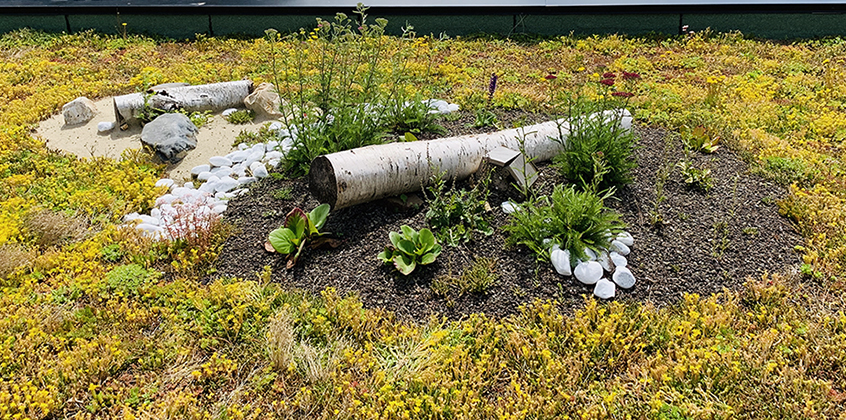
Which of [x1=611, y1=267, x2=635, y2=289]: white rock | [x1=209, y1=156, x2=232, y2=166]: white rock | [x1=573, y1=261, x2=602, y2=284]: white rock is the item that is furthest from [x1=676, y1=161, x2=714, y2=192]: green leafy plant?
[x1=209, y1=156, x2=232, y2=166]: white rock

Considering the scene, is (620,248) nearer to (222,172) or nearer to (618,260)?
(618,260)

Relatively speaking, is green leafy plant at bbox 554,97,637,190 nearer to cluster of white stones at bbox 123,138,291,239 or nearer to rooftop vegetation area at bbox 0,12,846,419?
rooftop vegetation area at bbox 0,12,846,419

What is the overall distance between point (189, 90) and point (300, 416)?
583cm

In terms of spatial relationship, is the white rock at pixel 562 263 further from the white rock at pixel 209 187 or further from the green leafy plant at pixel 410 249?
the white rock at pixel 209 187

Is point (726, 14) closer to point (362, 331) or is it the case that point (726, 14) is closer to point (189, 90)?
point (189, 90)

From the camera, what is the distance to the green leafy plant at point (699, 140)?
6223 millimetres

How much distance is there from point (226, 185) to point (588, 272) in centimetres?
360

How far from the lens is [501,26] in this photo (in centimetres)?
1169

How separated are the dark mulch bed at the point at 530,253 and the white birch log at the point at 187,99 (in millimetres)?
2857

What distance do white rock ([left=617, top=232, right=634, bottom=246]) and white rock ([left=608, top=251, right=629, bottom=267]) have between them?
18cm

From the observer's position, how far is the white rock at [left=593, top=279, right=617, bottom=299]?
13.8 ft

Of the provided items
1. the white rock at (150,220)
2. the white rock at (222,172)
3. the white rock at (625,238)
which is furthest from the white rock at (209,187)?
the white rock at (625,238)

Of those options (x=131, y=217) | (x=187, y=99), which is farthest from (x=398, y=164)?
(x=187, y=99)

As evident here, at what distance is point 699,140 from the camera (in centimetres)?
624
